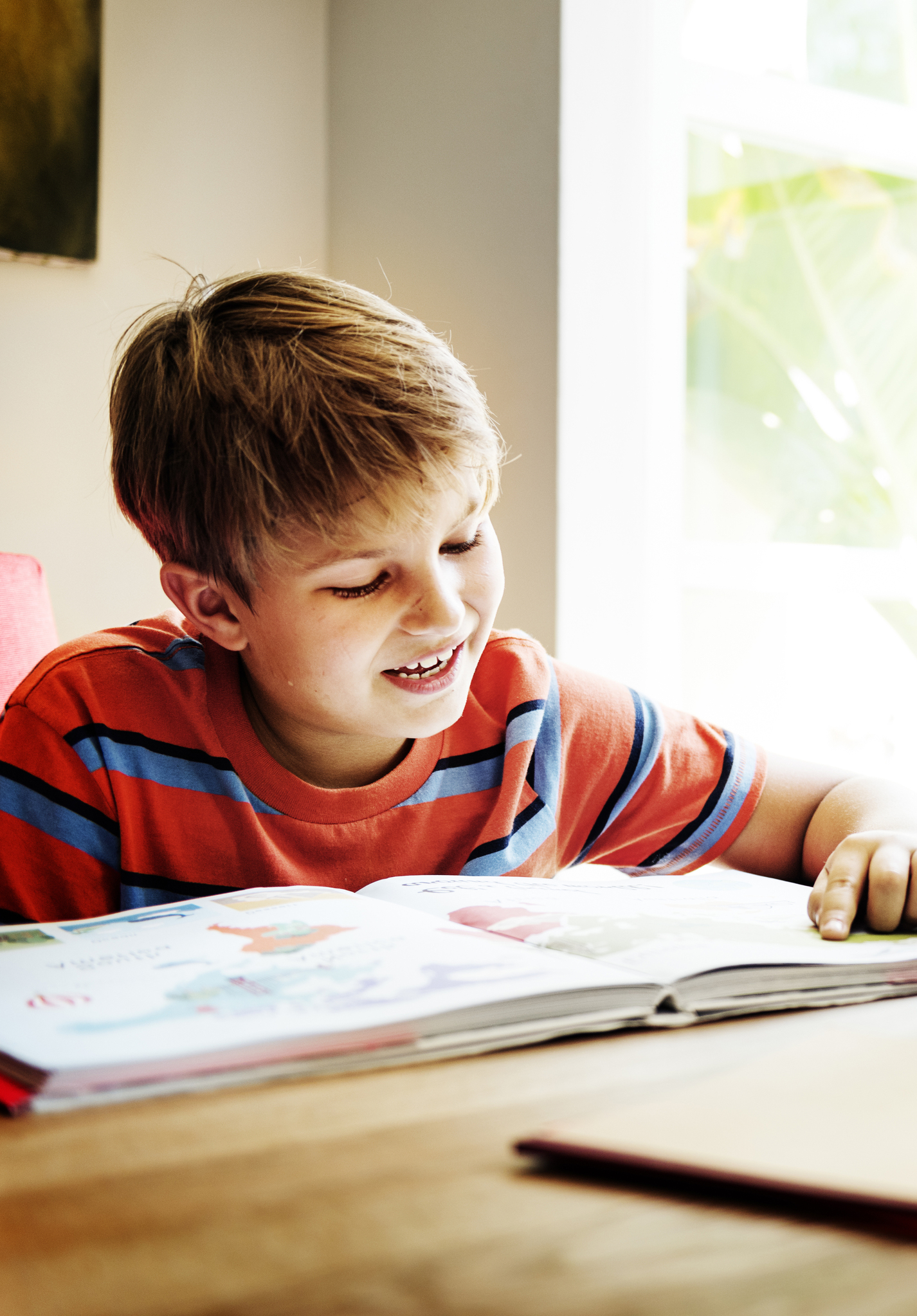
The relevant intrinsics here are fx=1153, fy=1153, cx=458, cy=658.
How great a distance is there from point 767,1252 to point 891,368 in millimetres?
2094

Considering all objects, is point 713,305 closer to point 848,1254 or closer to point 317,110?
point 317,110

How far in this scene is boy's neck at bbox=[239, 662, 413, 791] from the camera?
0.90m

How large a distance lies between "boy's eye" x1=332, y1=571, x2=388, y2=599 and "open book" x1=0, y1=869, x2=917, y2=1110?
8.4 inches

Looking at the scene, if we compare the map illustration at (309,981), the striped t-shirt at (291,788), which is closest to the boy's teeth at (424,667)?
the striped t-shirt at (291,788)

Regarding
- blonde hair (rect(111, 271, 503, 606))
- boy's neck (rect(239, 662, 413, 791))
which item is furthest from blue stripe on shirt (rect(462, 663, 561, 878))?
blonde hair (rect(111, 271, 503, 606))

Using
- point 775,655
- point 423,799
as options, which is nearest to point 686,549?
point 775,655

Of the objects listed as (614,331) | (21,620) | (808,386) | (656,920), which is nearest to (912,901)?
(656,920)

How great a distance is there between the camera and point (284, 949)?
1.63 ft

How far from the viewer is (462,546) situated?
2.66 ft

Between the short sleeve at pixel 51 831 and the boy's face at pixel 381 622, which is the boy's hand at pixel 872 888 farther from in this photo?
the short sleeve at pixel 51 831

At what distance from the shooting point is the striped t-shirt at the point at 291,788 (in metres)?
0.82

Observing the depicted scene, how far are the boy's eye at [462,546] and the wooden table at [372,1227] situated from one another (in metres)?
0.47

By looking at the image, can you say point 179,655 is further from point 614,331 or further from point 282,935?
point 614,331

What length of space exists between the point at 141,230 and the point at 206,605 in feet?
3.80
